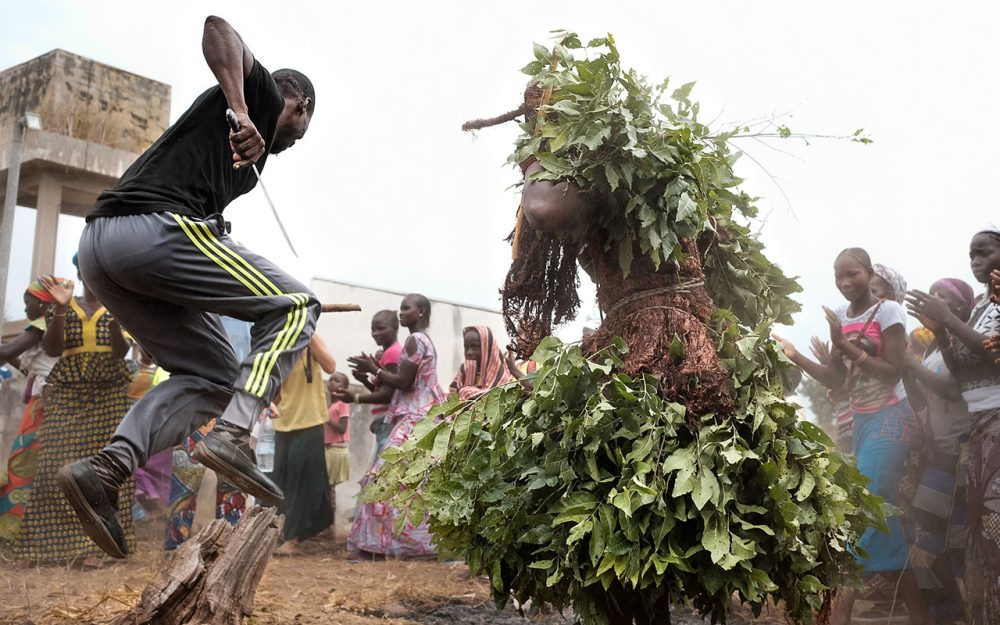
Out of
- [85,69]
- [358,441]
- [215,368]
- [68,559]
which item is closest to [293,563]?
[68,559]

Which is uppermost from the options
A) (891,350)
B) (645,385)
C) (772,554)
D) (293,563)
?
(891,350)

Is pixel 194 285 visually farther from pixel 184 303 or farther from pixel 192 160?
pixel 192 160

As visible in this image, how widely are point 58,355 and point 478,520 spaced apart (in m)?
5.38

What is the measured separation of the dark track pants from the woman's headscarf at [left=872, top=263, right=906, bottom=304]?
4110 millimetres

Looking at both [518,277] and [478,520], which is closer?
[478,520]

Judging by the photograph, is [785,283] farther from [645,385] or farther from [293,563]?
[293,563]

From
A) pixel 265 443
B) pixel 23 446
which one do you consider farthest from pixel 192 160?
pixel 265 443

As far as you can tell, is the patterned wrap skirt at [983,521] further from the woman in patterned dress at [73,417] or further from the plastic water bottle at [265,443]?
the plastic water bottle at [265,443]

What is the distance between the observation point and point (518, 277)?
4.37 m

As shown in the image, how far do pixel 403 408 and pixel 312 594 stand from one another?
2439 mm

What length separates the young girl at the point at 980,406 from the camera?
16.1 ft

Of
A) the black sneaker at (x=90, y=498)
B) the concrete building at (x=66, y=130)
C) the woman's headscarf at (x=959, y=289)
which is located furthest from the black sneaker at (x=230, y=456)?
the concrete building at (x=66, y=130)

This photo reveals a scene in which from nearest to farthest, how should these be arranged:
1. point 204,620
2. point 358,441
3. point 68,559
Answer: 1. point 204,620
2. point 68,559
3. point 358,441

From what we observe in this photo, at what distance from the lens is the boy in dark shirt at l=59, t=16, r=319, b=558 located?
3.30 m
